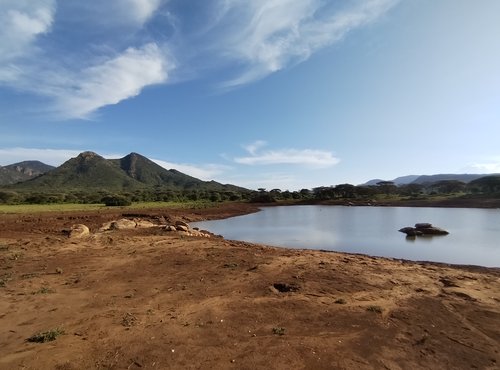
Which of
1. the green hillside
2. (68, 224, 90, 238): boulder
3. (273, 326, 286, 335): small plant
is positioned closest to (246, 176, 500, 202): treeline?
the green hillside

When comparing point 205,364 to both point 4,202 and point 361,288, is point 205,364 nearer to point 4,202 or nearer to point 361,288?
point 361,288

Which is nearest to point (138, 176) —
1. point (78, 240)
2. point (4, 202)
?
point (4, 202)

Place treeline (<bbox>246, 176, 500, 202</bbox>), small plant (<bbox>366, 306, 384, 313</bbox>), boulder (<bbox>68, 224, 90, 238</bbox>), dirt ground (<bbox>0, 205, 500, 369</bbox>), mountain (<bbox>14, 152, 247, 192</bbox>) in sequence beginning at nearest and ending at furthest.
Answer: dirt ground (<bbox>0, 205, 500, 369</bbox>)
small plant (<bbox>366, 306, 384, 313</bbox>)
boulder (<bbox>68, 224, 90, 238</bbox>)
treeline (<bbox>246, 176, 500, 202</bbox>)
mountain (<bbox>14, 152, 247, 192</bbox>)

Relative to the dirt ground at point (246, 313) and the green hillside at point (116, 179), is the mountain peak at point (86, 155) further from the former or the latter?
the dirt ground at point (246, 313)

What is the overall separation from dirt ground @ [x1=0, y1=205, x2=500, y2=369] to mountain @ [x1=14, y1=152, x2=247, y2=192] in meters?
114

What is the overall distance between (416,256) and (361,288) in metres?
10.2

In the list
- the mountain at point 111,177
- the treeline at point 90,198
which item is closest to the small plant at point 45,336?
the treeline at point 90,198

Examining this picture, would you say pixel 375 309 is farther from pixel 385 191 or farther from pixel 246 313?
pixel 385 191

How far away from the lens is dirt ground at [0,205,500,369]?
6359 millimetres

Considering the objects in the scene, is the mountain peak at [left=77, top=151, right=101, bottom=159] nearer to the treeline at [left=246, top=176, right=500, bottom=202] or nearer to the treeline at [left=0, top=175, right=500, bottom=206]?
the treeline at [left=0, top=175, right=500, bottom=206]

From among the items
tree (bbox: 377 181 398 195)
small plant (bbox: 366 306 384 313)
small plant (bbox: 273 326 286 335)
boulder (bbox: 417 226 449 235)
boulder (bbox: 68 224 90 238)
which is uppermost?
tree (bbox: 377 181 398 195)

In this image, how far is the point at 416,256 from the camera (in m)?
19.1

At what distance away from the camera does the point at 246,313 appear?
8.52 metres

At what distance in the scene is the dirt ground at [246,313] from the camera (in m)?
6.36
